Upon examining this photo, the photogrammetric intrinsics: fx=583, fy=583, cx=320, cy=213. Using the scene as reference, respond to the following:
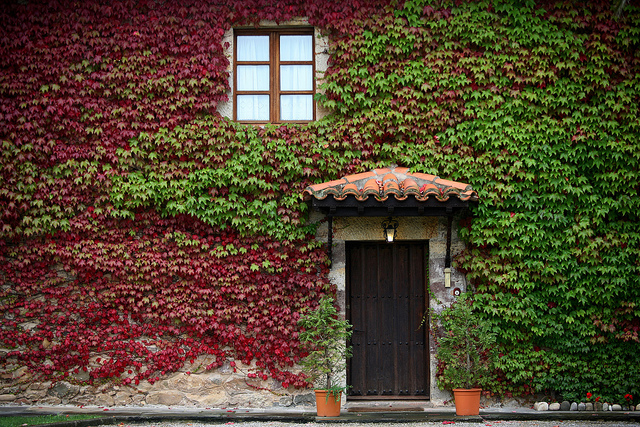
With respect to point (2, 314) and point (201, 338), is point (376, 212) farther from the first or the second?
point (2, 314)

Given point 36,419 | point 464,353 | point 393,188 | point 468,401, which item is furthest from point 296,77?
point 36,419

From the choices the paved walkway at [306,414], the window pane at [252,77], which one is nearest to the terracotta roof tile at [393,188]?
the window pane at [252,77]

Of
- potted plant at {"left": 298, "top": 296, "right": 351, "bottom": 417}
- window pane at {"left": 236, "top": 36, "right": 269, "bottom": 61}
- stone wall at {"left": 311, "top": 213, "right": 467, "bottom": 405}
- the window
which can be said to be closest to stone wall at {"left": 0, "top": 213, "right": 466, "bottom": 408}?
stone wall at {"left": 311, "top": 213, "right": 467, "bottom": 405}

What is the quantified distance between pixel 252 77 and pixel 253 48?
0.42m

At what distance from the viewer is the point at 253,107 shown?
8.34m

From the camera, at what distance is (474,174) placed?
7793 millimetres

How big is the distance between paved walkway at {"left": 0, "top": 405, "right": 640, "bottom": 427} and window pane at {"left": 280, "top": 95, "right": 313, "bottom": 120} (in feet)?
13.1

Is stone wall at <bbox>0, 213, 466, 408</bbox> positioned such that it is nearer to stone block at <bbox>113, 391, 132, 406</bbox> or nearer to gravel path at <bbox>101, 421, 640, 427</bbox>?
stone block at <bbox>113, 391, 132, 406</bbox>

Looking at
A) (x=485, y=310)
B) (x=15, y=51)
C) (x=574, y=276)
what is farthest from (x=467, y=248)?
(x=15, y=51)

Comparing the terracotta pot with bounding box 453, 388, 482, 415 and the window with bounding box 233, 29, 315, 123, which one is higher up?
the window with bounding box 233, 29, 315, 123

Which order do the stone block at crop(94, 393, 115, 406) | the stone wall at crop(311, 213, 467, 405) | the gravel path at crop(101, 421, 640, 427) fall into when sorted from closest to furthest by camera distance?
the gravel path at crop(101, 421, 640, 427)
the stone block at crop(94, 393, 115, 406)
the stone wall at crop(311, 213, 467, 405)

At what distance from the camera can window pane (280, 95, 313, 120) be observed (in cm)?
832

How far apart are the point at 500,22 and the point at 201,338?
589 centimetres

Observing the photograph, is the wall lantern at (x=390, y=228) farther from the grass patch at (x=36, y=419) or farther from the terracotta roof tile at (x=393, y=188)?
the grass patch at (x=36, y=419)
